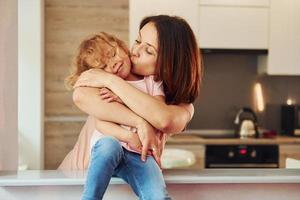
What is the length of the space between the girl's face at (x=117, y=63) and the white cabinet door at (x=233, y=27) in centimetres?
256

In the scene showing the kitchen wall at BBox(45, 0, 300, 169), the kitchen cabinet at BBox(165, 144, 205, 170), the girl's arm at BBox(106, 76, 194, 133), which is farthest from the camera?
the kitchen wall at BBox(45, 0, 300, 169)

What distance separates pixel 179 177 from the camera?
3.79ft

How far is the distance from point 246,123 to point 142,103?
2.80 m

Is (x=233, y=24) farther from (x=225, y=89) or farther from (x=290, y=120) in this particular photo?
(x=290, y=120)

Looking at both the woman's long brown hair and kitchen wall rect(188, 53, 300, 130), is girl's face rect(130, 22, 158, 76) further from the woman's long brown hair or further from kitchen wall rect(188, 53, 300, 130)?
kitchen wall rect(188, 53, 300, 130)

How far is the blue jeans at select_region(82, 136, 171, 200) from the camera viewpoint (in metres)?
0.99

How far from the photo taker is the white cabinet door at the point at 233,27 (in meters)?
3.68

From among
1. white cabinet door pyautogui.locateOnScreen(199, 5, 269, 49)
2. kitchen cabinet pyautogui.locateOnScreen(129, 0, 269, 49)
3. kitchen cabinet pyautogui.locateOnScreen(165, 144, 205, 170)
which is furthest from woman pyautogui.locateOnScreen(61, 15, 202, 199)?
white cabinet door pyautogui.locateOnScreen(199, 5, 269, 49)

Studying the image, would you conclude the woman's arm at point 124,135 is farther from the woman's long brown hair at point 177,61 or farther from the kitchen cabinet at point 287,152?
the kitchen cabinet at point 287,152

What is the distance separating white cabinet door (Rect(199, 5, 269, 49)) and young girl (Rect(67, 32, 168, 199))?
8.36 ft

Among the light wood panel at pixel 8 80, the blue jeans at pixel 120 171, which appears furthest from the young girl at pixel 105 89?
the light wood panel at pixel 8 80

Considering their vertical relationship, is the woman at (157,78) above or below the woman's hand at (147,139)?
above

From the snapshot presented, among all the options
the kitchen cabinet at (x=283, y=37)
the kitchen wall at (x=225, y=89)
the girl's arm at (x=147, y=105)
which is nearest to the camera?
the girl's arm at (x=147, y=105)

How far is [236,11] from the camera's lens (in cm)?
371
